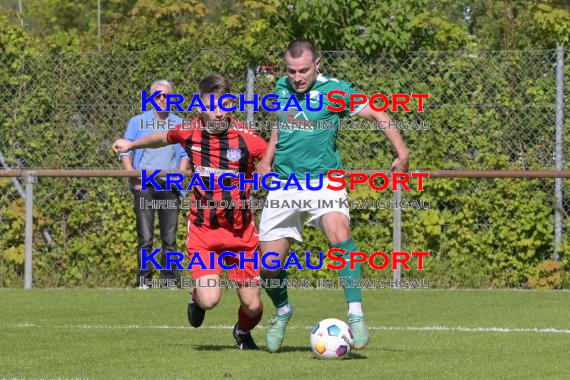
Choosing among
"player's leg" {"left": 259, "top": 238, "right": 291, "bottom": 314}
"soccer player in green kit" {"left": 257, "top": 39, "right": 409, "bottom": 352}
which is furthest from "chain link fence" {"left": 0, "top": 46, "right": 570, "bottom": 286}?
"soccer player in green kit" {"left": 257, "top": 39, "right": 409, "bottom": 352}

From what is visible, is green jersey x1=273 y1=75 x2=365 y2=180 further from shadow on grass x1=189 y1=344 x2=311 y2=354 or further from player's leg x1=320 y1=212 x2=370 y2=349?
shadow on grass x1=189 y1=344 x2=311 y2=354

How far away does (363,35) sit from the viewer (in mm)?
15242

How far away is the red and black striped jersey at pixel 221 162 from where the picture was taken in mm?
9102

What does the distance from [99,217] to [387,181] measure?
346 cm

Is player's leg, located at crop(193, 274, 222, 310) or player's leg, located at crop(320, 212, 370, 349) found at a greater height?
player's leg, located at crop(320, 212, 370, 349)

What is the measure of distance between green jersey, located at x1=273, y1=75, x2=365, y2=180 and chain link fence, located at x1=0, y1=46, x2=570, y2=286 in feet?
20.2

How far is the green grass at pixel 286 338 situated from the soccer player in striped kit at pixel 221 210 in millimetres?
382

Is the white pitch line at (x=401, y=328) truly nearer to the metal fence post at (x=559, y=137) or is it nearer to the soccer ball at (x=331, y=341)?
the soccer ball at (x=331, y=341)

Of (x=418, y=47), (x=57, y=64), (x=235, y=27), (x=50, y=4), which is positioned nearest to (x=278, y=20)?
(x=235, y=27)

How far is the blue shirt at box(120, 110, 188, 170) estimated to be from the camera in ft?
46.6

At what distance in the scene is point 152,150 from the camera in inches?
567

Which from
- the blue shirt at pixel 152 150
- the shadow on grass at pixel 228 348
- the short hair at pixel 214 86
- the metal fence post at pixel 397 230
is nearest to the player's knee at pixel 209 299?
the shadow on grass at pixel 228 348

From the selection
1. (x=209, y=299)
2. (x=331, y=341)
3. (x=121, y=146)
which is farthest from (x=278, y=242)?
(x=121, y=146)

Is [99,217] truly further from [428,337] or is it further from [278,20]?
[428,337]
